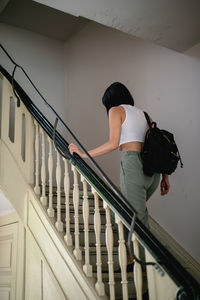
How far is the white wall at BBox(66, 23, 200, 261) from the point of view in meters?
2.88

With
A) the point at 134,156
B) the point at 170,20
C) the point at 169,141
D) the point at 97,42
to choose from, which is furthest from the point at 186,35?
the point at 97,42

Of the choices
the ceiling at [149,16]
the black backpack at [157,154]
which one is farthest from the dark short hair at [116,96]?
the ceiling at [149,16]

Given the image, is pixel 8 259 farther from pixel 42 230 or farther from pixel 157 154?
pixel 157 154

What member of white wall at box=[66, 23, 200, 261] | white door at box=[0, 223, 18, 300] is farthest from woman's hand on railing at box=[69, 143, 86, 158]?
white door at box=[0, 223, 18, 300]

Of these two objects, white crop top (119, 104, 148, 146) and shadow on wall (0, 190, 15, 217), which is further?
shadow on wall (0, 190, 15, 217)

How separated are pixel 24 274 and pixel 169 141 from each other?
158 cm

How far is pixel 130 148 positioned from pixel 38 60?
3.36 metres

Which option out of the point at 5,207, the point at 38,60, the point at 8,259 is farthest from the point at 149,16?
the point at 38,60

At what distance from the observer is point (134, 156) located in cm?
190

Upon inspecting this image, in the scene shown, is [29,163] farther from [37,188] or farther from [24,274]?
[24,274]

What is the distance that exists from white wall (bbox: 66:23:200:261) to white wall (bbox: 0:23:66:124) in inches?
8.0

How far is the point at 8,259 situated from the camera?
125 inches

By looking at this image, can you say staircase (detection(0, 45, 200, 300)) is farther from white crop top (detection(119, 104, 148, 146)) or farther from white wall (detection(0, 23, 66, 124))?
white wall (detection(0, 23, 66, 124))

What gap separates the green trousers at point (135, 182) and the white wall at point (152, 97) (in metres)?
1.10
